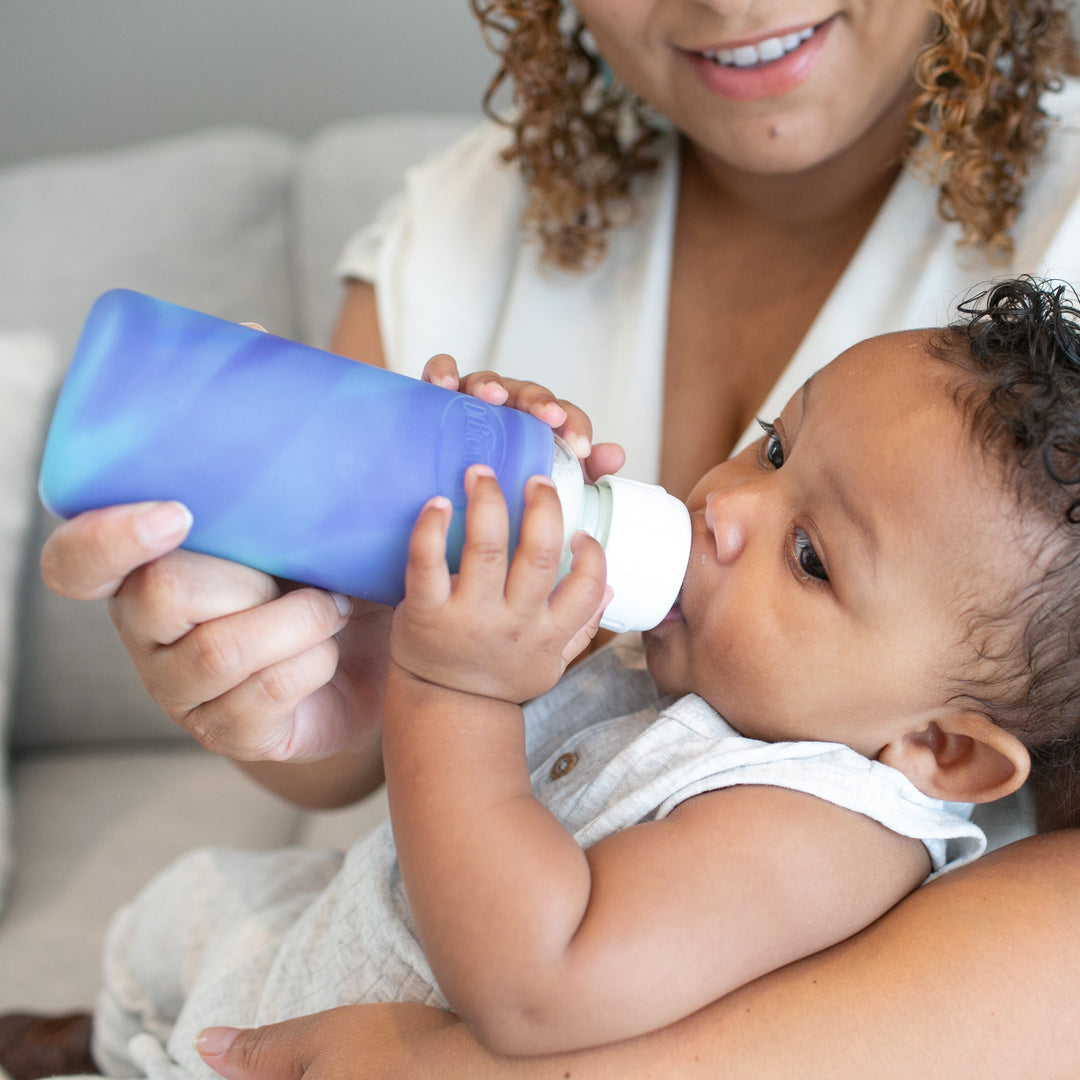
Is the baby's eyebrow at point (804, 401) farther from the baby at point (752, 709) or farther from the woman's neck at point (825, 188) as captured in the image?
the woman's neck at point (825, 188)

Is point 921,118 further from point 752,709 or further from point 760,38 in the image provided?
point 752,709

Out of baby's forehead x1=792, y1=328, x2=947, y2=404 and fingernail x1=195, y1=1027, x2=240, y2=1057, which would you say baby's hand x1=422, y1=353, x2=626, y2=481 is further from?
fingernail x1=195, y1=1027, x2=240, y2=1057

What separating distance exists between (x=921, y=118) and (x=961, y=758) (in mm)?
655

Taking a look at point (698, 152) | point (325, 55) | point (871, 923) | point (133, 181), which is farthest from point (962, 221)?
point (325, 55)

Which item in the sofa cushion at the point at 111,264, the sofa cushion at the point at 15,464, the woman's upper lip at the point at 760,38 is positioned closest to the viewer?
the woman's upper lip at the point at 760,38

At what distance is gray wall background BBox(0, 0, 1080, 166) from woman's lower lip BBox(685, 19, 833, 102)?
137 centimetres

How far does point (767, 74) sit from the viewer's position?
99 centimetres

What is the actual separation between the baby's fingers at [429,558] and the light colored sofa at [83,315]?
0.90 m

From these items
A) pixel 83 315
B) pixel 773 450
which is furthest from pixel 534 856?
pixel 83 315

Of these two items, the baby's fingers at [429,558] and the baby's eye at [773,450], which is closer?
the baby's fingers at [429,558]

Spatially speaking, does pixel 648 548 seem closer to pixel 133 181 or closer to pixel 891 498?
pixel 891 498

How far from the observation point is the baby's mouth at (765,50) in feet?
3.19

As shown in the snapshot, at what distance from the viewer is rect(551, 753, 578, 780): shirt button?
35.0 inches

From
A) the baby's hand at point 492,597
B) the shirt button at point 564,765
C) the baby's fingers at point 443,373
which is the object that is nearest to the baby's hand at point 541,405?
the baby's fingers at point 443,373
